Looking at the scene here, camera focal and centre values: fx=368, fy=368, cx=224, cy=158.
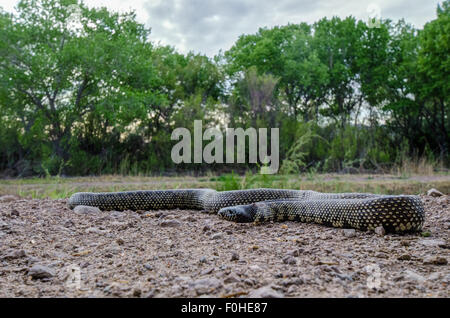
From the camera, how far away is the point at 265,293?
159 cm

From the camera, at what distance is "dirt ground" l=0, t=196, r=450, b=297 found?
1718mm

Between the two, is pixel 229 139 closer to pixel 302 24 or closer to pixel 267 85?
pixel 267 85

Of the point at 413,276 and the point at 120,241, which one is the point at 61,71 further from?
the point at 413,276

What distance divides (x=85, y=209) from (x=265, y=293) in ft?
10.8

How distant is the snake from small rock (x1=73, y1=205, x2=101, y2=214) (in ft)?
1.00

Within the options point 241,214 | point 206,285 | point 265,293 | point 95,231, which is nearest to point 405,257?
point 265,293

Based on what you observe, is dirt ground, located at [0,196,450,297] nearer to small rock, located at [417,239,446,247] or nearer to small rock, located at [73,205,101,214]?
small rock, located at [417,239,446,247]

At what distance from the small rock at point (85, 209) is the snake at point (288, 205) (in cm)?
31

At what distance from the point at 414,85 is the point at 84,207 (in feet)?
71.4

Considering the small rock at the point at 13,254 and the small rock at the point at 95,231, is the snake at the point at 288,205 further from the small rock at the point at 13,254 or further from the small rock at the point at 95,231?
the small rock at the point at 13,254

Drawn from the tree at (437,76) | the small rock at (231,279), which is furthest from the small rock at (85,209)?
the tree at (437,76)

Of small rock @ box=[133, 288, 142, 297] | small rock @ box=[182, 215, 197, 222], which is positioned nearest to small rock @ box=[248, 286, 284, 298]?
small rock @ box=[133, 288, 142, 297]

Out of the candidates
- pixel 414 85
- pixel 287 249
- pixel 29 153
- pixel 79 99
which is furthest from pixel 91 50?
pixel 414 85

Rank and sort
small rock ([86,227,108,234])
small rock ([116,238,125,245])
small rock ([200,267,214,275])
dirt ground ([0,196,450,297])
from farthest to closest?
1. small rock ([86,227,108,234])
2. small rock ([116,238,125,245])
3. small rock ([200,267,214,275])
4. dirt ground ([0,196,450,297])
